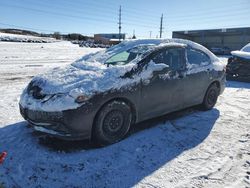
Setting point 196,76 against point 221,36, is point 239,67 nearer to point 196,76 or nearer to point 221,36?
point 196,76

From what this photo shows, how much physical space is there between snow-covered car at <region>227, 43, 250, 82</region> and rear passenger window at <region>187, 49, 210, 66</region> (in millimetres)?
5375

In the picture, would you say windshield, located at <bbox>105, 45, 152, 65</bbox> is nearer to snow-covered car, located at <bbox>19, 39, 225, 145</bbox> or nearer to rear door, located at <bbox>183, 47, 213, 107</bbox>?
snow-covered car, located at <bbox>19, 39, 225, 145</bbox>

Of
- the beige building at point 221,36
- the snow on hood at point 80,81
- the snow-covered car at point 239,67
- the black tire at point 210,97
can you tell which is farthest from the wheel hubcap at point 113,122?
the beige building at point 221,36

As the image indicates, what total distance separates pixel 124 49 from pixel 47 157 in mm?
2472

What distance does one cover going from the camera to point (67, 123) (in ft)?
12.1

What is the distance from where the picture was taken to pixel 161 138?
4496 mm

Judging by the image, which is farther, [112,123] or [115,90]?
[112,123]

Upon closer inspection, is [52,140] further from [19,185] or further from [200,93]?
[200,93]

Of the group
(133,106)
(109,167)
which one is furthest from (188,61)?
(109,167)

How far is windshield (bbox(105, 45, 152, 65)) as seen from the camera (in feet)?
15.2

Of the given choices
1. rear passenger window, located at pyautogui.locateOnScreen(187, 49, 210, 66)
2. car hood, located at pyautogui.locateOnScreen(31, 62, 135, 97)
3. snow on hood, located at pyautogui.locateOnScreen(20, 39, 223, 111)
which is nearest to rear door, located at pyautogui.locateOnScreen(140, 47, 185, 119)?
snow on hood, located at pyautogui.locateOnScreen(20, 39, 223, 111)

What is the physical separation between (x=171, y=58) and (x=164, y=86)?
0.62 metres

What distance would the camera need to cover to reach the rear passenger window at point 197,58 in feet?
17.8

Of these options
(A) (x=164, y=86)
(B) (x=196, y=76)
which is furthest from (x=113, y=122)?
(B) (x=196, y=76)
